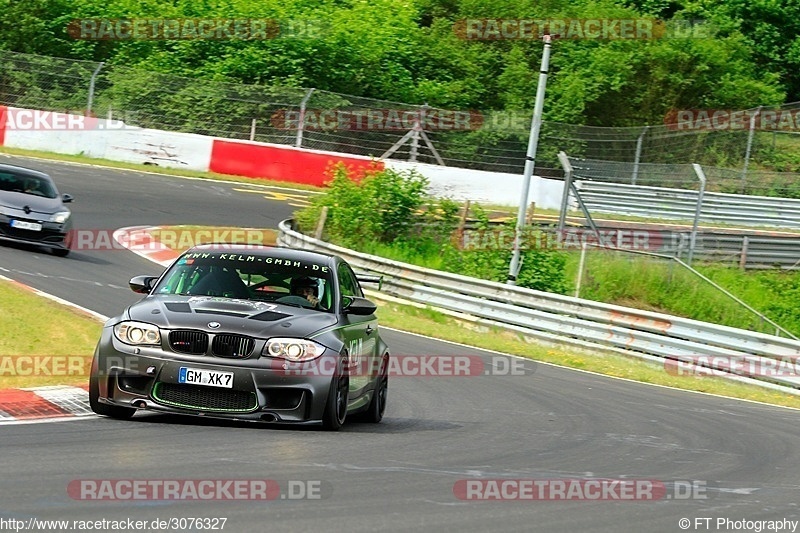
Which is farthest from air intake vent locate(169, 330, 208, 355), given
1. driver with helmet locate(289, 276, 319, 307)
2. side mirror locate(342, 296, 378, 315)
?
side mirror locate(342, 296, 378, 315)

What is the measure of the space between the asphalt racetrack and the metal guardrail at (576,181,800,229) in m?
15.5

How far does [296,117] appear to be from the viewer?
122 ft

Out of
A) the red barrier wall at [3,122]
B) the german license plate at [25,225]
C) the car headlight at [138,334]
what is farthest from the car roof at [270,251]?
the red barrier wall at [3,122]

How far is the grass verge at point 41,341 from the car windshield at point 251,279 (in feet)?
5.39

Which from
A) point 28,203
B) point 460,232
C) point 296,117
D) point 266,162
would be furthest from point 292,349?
point 296,117

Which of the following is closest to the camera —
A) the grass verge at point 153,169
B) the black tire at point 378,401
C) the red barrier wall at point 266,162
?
the black tire at point 378,401

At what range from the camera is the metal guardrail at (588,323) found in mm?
18500

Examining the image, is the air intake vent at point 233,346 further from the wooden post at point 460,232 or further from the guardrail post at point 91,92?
the guardrail post at point 91,92

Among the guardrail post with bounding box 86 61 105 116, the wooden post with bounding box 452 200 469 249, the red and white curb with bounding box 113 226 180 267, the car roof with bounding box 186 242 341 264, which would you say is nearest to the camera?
the car roof with bounding box 186 242 341 264

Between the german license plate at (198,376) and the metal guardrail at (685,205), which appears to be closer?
the german license plate at (198,376)

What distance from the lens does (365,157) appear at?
3719cm

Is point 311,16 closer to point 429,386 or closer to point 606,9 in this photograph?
point 606,9

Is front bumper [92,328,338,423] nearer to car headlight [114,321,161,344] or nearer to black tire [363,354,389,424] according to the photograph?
car headlight [114,321,161,344]

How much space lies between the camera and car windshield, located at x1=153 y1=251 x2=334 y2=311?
34.2ft
